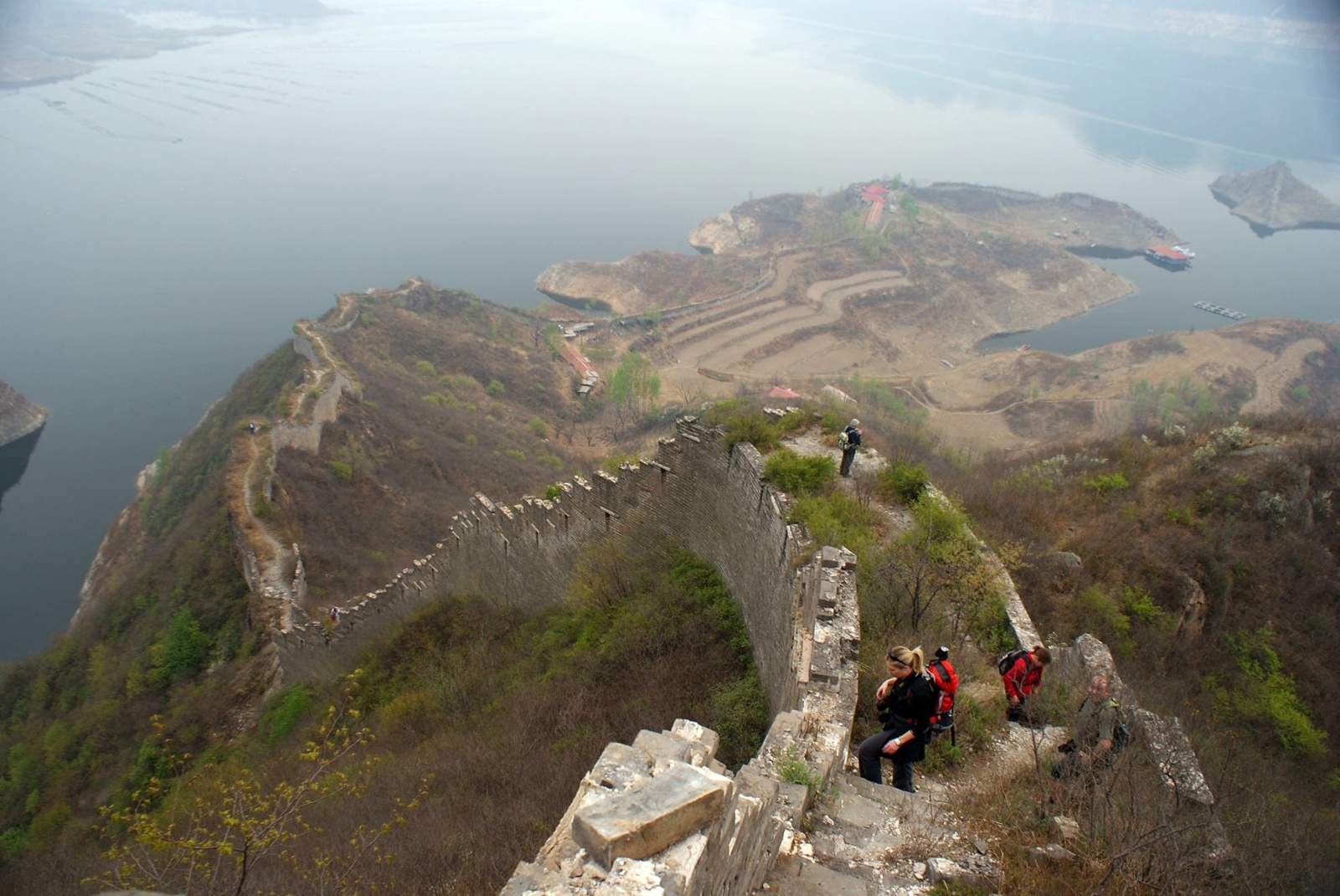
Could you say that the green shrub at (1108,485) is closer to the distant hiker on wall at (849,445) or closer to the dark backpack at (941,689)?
the distant hiker on wall at (849,445)

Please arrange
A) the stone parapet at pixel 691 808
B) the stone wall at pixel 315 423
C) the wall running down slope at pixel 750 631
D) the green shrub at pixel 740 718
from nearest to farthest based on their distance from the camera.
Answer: the stone parapet at pixel 691 808 → the wall running down slope at pixel 750 631 → the green shrub at pixel 740 718 → the stone wall at pixel 315 423

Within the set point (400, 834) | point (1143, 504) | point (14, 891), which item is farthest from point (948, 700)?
point (14, 891)

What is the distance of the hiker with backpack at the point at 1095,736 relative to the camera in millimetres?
6477

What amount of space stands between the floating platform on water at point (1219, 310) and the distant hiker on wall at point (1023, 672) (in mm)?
103769

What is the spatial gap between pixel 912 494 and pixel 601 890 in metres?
9.85

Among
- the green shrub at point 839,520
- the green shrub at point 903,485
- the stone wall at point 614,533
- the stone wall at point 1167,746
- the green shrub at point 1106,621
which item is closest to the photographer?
the stone wall at point 1167,746

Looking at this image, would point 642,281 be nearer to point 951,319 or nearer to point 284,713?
point 951,319

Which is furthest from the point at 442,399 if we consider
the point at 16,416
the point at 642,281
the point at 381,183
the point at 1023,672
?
the point at 381,183

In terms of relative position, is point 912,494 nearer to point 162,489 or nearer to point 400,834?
point 400,834

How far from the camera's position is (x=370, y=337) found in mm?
51969

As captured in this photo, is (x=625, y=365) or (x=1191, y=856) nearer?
(x=1191, y=856)

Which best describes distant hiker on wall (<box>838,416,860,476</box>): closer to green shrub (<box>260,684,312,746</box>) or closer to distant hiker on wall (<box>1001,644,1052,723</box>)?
distant hiker on wall (<box>1001,644,1052,723</box>)

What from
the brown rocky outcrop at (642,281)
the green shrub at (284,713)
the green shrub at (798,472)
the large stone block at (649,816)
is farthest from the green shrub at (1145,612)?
the brown rocky outcrop at (642,281)

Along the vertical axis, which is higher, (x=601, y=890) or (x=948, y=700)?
(x=601, y=890)
